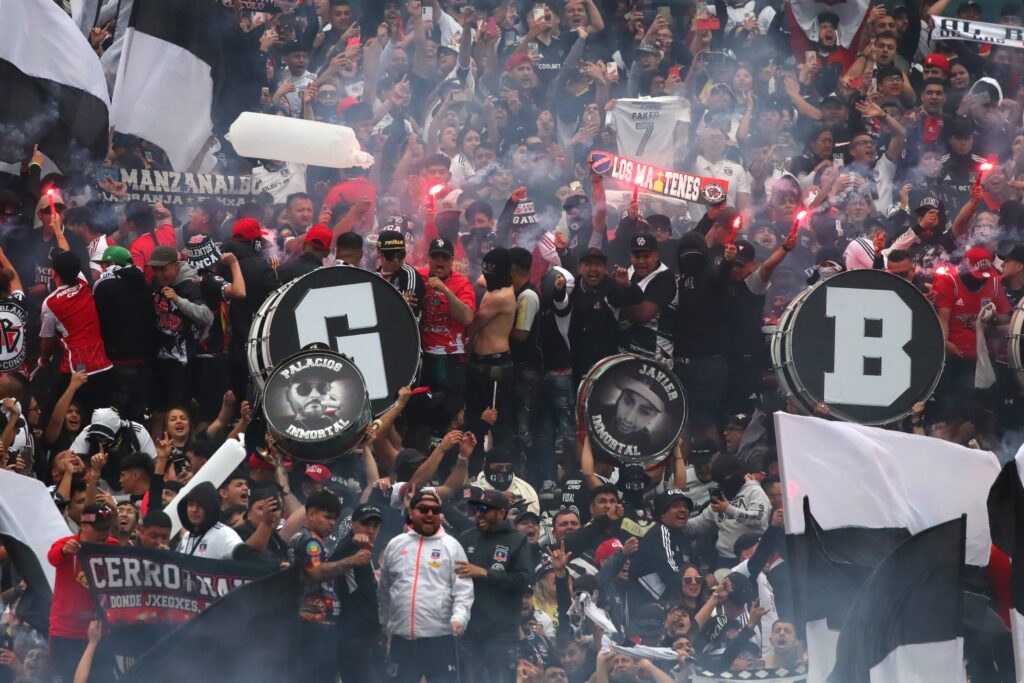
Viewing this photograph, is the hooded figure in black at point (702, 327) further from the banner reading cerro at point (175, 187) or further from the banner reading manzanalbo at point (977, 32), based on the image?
the banner reading manzanalbo at point (977, 32)

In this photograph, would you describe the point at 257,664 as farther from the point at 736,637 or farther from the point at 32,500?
the point at 736,637

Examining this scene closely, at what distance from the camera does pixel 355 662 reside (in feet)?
37.3

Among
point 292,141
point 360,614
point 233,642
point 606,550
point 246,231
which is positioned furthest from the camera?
point 292,141

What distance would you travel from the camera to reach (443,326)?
1343cm

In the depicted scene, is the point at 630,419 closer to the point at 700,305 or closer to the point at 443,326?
the point at 700,305

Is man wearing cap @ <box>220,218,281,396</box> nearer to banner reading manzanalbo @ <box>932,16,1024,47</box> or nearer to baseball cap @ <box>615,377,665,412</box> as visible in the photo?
baseball cap @ <box>615,377,665,412</box>

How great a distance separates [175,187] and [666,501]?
4.25 metres

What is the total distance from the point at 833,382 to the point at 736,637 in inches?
74.2

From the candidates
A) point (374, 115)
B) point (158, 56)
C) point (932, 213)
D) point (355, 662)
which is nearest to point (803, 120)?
point (932, 213)

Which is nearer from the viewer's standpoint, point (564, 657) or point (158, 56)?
point (564, 657)

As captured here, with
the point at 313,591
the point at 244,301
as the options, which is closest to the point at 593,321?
the point at 244,301

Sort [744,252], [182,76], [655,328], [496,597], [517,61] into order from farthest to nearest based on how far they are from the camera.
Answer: [517,61], [182,76], [744,252], [655,328], [496,597]

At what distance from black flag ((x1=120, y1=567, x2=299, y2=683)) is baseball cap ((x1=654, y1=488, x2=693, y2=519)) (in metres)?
3.22

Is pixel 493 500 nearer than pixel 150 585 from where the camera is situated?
No
